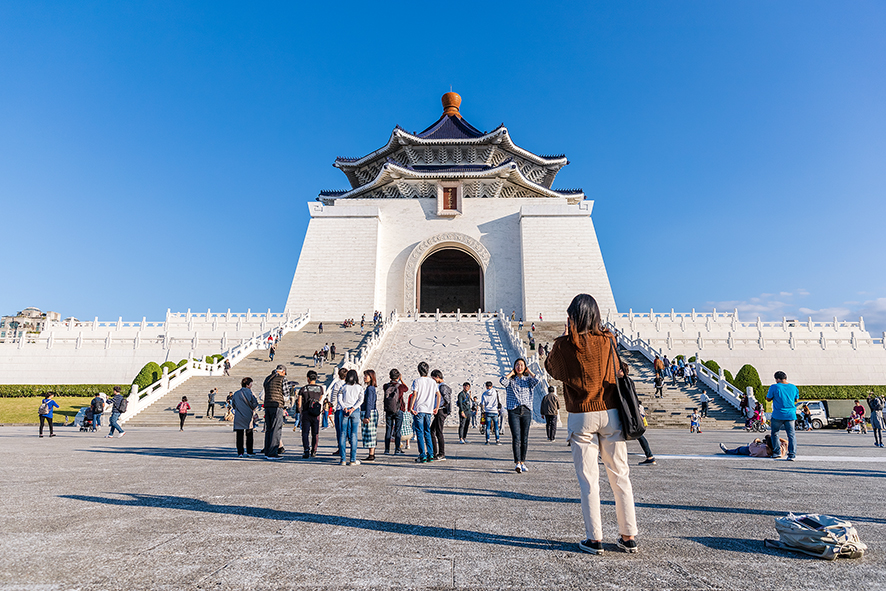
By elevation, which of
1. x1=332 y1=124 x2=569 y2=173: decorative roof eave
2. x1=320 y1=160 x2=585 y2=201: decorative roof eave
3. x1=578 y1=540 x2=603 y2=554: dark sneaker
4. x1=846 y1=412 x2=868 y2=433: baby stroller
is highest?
x1=332 y1=124 x2=569 y2=173: decorative roof eave

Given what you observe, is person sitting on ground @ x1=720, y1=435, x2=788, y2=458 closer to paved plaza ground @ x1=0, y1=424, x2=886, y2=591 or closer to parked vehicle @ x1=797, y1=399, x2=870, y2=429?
paved plaza ground @ x1=0, y1=424, x2=886, y2=591

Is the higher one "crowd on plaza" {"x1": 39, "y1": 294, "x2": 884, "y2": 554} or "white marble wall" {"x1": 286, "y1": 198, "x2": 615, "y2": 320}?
"white marble wall" {"x1": 286, "y1": 198, "x2": 615, "y2": 320}

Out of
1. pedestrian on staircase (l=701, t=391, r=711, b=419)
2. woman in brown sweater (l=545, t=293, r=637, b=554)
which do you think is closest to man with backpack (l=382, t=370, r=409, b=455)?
woman in brown sweater (l=545, t=293, r=637, b=554)

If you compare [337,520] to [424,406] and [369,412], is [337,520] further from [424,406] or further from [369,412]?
[369,412]

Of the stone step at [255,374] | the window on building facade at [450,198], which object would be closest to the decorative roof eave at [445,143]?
the window on building facade at [450,198]

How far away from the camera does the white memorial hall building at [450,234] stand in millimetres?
31484

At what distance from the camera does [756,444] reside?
7.93 metres

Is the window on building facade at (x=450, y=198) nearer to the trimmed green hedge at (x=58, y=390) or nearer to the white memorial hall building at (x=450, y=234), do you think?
the white memorial hall building at (x=450, y=234)

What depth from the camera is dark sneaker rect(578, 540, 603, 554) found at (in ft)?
9.34

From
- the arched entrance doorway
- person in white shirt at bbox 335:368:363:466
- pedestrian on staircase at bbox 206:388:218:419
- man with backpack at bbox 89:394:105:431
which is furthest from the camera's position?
the arched entrance doorway

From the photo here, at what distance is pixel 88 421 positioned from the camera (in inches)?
559

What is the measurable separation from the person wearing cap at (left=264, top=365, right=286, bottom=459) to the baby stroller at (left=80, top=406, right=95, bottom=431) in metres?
9.54

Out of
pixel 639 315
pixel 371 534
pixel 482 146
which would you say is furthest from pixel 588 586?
pixel 482 146

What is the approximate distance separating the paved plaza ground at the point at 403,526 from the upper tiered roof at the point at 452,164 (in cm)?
2835
